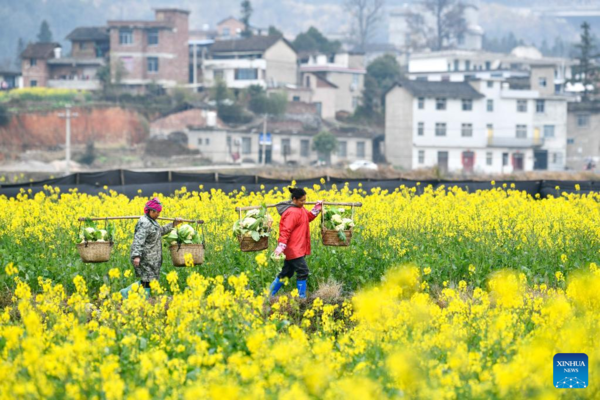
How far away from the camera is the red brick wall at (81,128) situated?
234ft

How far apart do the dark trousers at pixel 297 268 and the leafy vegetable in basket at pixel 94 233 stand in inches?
85.2

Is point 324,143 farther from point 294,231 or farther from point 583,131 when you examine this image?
point 294,231

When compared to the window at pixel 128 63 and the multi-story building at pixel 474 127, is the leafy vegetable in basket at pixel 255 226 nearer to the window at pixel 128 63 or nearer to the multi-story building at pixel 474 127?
the multi-story building at pixel 474 127

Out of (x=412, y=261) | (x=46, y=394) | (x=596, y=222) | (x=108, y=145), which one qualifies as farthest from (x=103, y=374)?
(x=108, y=145)

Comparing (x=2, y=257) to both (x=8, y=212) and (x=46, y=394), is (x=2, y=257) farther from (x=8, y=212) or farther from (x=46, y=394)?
(x=46, y=394)

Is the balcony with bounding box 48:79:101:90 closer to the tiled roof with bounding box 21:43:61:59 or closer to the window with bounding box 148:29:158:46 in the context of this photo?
the tiled roof with bounding box 21:43:61:59

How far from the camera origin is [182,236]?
12805mm

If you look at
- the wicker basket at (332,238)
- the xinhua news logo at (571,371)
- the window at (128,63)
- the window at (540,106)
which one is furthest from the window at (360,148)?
the xinhua news logo at (571,371)

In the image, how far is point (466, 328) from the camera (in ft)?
32.8

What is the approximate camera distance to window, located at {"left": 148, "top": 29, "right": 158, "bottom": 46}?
8312 cm

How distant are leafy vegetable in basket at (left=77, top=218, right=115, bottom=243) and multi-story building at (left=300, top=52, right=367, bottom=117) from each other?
7070cm

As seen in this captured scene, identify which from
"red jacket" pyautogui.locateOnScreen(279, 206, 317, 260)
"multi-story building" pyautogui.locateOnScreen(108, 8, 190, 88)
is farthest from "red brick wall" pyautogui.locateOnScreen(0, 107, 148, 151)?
"red jacket" pyautogui.locateOnScreen(279, 206, 317, 260)

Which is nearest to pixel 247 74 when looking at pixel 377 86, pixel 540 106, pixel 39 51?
pixel 377 86

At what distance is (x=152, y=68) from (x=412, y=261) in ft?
231
